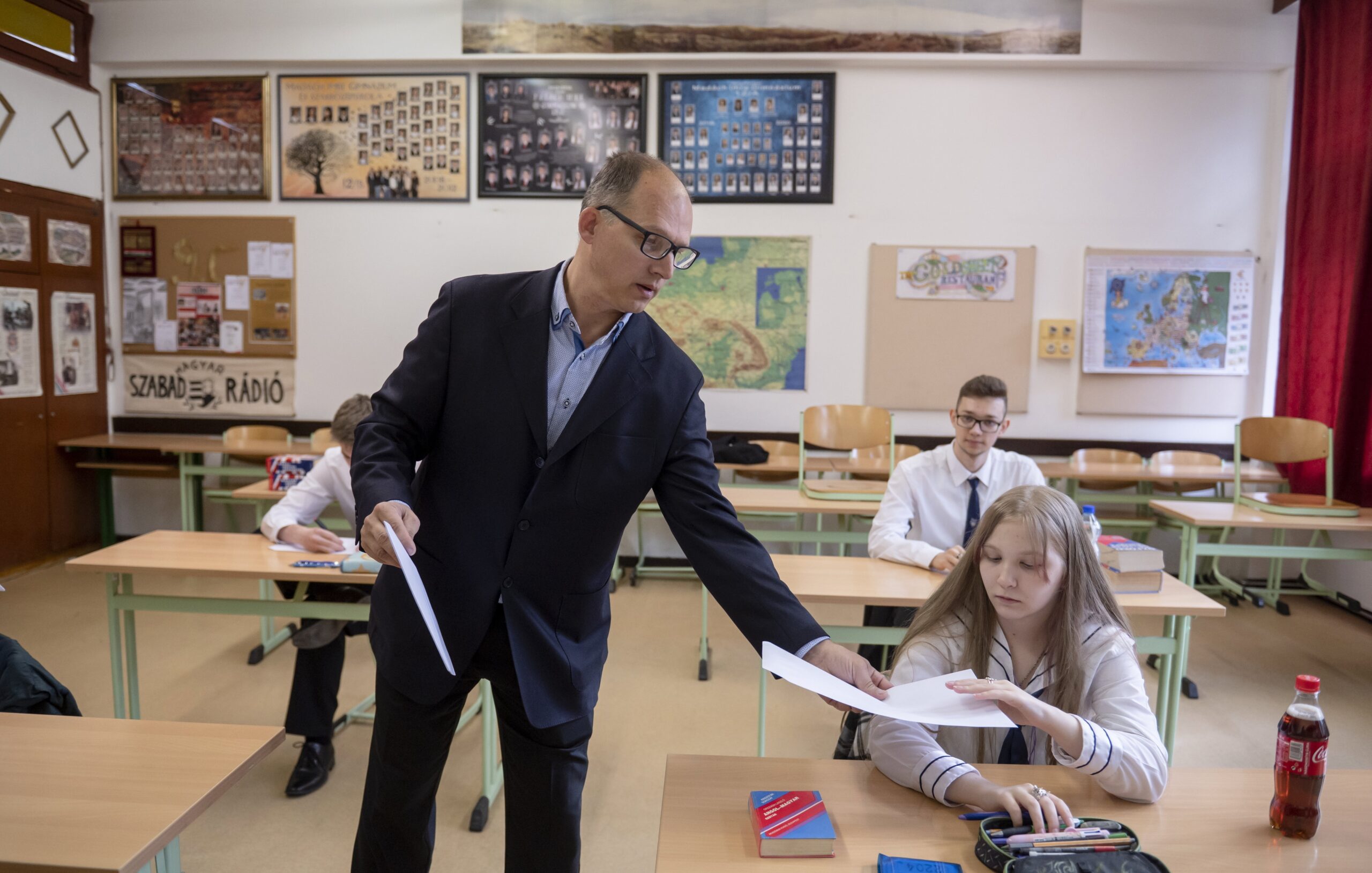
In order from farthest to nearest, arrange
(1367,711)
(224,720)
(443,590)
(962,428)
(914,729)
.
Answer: (1367,711), (224,720), (962,428), (443,590), (914,729)

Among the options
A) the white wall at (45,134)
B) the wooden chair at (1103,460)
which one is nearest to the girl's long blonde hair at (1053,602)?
the wooden chair at (1103,460)

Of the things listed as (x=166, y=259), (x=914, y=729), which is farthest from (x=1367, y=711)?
(x=166, y=259)

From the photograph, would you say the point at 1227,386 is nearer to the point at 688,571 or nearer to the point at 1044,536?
the point at 688,571

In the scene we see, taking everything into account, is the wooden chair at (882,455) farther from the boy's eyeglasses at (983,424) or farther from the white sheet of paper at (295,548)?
the white sheet of paper at (295,548)

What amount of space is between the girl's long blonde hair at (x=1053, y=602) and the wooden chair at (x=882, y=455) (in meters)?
2.86

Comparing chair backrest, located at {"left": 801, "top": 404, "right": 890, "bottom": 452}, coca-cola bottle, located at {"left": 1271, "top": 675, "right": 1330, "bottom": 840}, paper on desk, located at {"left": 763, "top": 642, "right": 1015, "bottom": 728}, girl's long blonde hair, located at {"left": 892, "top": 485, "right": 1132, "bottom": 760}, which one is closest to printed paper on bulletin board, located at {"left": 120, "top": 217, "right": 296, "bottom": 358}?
chair backrest, located at {"left": 801, "top": 404, "right": 890, "bottom": 452}

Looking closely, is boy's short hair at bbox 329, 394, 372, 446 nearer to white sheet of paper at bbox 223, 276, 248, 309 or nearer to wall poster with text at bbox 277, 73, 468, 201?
wall poster with text at bbox 277, 73, 468, 201

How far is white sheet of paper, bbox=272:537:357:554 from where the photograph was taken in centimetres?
262

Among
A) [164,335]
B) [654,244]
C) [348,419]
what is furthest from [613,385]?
[164,335]

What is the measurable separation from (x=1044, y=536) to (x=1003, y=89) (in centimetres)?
452

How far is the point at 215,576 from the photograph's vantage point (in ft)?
8.10

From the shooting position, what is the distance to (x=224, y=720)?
305cm

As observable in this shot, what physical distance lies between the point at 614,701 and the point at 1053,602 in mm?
2204

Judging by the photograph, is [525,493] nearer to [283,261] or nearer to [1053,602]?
[1053,602]
